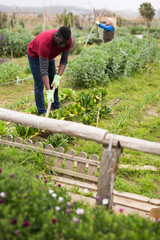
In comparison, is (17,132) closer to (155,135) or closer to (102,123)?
(102,123)

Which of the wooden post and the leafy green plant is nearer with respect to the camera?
the wooden post

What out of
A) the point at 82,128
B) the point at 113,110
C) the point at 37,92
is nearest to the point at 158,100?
the point at 113,110

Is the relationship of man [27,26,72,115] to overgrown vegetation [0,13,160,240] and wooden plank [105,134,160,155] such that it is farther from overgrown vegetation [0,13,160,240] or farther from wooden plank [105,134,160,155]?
wooden plank [105,134,160,155]

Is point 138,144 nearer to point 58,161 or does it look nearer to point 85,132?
point 85,132

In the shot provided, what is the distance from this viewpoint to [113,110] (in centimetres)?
496

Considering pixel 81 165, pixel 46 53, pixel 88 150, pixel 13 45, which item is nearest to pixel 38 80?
pixel 46 53

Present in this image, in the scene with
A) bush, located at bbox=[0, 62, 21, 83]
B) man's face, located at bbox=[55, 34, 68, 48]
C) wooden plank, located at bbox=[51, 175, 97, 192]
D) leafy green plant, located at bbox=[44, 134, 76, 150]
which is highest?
man's face, located at bbox=[55, 34, 68, 48]

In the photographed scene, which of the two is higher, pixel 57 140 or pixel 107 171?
pixel 107 171

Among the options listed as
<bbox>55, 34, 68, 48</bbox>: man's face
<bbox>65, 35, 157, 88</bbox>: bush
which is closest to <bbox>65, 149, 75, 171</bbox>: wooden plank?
<bbox>55, 34, 68, 48</bbox>: man's face

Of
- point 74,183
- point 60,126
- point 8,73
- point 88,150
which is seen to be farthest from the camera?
point 8,73

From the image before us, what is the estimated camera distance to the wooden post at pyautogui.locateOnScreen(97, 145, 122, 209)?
78.9 inches

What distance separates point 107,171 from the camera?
202 centimetres

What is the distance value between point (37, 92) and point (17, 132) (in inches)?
37.5

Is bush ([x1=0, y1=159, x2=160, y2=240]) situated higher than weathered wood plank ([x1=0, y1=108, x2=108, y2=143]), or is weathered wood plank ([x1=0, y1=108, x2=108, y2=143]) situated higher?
weathered wood plank ([x1=0, y1=108, x2=108, y2=143])
